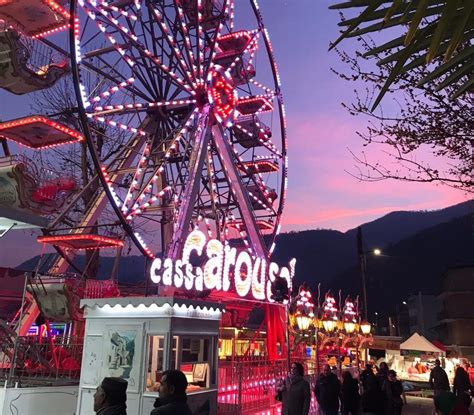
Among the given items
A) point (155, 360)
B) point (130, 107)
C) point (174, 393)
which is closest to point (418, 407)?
point (155, 360)

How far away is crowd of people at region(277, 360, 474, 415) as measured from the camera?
6117mm

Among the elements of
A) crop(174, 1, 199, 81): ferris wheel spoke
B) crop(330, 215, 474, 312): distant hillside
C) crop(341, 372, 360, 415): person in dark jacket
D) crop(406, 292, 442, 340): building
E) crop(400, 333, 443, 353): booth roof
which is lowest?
crop(341, 372, 360, 415): person in dark jacket

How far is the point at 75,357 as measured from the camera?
13.1 metres

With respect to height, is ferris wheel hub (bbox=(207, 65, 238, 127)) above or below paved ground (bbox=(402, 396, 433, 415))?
above

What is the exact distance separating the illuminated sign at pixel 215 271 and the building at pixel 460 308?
31431mm

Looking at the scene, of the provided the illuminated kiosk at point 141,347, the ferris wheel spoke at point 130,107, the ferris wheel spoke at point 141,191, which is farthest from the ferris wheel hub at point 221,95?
the illuminated kiosk at point 141,347

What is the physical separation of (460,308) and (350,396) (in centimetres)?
4068

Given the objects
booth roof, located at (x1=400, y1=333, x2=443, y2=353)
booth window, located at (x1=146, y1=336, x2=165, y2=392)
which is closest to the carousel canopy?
booth window, located at (x1=146, y1=336, x2=165, y2=392)

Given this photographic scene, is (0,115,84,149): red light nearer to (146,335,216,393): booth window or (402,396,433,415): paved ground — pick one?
(146,335,216,393): booth window

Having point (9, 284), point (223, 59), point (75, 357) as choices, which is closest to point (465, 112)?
point (75, 357)

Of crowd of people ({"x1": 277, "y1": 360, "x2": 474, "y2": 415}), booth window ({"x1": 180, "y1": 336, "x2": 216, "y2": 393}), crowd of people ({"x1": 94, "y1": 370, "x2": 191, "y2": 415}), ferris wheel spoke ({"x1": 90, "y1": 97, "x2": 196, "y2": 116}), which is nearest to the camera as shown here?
crowd of people ({"x1": 94, "y1": 370, "x2": 191, "y2": 415})

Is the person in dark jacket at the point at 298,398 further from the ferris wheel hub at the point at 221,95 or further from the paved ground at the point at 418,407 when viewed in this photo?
the ferris wheel hub at the point at 221,95

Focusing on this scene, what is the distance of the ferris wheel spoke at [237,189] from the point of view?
21.3m

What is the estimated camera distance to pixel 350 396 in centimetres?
981
